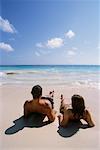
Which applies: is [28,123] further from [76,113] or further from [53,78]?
[53,78]

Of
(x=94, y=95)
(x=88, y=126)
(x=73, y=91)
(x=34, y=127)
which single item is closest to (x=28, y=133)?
(x=34, y=127)

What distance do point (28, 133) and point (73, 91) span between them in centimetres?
365

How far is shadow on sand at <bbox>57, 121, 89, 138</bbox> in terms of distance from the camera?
12.2 feet

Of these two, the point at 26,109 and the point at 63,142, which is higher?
the point at 26,109

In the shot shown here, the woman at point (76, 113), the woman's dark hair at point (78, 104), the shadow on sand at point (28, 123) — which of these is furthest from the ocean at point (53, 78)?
the woman's dark hair at point (78, 104)

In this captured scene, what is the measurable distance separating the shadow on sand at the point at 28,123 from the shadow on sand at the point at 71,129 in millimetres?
362

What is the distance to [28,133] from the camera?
3748 mm

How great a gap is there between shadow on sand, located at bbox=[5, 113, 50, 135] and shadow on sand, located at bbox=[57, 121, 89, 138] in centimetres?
36

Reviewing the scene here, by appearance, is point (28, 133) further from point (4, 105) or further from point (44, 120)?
point (4, 105)

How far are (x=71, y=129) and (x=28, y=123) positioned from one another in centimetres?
74

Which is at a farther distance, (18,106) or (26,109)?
(18,106)

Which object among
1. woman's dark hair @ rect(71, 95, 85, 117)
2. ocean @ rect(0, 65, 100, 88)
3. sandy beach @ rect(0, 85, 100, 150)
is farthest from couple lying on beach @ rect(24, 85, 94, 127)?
ocean @ rect(0, 65, 100, 88)

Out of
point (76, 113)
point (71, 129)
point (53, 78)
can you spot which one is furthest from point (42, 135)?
point (53, 78)

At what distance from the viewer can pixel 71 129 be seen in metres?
3.90
